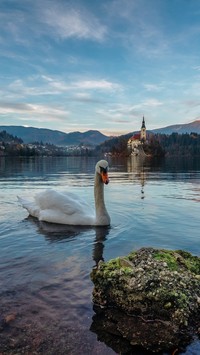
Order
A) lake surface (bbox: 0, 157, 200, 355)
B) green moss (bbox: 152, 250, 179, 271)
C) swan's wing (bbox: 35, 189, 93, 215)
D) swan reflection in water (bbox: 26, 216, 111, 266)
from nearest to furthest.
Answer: lake surface (bbox: 0, 157, 200, 355) < green moss (bbox: 152, 250, 179, 271) < swan reflection in water (bbox: 26, 216, 111, 266) < swan's wing (bbox: 35, 189, 93, 215)

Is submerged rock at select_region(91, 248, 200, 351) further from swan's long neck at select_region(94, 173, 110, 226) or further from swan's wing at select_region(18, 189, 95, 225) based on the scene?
swan's wing at select_region(18, 189, 95, 225)

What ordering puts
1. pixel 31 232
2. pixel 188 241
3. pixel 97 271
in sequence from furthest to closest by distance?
pixel 31 232
pixel 188 241
pixel 97 271

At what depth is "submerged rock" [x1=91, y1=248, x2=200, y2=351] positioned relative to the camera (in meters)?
5.45

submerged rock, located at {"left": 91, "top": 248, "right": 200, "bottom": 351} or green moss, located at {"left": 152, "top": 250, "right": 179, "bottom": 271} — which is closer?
submerged rock, located at {"left": 91, "top": 248, "right": 200, "bottom": 351}

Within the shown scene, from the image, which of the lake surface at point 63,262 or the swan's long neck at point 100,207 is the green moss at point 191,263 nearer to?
the lake surface at point 63,262

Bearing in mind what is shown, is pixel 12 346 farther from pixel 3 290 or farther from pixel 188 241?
pixel 188 241

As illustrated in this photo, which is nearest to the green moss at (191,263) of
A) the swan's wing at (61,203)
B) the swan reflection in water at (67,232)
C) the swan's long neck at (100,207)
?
the swan reflection in water at (67,232)

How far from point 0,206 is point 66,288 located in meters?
11.0

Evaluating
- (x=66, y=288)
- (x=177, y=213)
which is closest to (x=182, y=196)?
(x=177, y=213)

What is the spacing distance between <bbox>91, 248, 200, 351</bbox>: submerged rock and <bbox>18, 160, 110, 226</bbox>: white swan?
6.26 meters

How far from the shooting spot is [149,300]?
589cm

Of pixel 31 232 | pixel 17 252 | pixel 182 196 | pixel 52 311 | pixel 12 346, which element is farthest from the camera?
pixel 182 196

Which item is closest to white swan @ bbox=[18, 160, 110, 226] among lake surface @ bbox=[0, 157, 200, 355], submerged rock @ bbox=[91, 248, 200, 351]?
lake surface @ bbox=[0, 157, 200, 355]

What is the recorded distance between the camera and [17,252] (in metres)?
9.89
